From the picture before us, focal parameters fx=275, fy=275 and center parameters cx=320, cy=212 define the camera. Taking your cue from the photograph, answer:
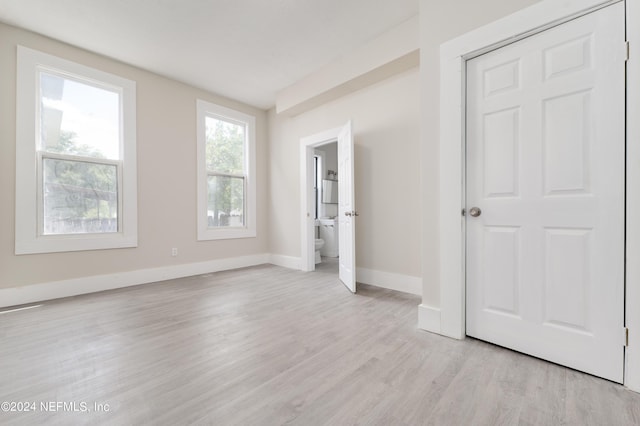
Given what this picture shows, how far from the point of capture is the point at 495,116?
5.96 feet

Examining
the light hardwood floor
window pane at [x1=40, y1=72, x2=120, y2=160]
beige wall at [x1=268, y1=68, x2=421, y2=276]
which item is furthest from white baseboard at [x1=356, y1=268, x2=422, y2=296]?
window pane at [x1=40, y1=72, x2=120, y2=160]

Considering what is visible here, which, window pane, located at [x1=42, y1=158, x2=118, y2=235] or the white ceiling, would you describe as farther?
window pane, located at [x1=42, y1=158, x2=118, y2=235]

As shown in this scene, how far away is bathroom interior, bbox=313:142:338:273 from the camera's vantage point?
599 cm

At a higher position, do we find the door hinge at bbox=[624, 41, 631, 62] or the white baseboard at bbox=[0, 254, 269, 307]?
the door hinge at bbox=[624, 41, 631, 62]

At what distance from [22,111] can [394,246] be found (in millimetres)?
4155

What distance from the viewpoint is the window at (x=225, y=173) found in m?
4.20

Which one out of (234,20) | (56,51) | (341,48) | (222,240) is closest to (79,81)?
(56,51)

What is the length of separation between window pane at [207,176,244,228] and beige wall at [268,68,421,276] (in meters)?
1.71

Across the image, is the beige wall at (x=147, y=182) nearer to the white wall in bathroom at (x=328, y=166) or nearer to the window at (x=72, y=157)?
the window at (x=72, y=157)

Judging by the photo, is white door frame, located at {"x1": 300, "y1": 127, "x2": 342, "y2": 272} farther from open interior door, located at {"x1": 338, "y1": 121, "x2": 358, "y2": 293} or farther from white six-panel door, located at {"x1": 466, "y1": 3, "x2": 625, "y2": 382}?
white six-panel door, located at {"x1": 466, "y1": 3, "x2": 625, "y2": 382}

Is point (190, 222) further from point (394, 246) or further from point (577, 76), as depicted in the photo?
point (577, 76)

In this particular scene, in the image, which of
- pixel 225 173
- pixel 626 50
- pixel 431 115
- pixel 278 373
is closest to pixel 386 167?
pixel 431 115

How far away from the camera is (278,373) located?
1525mm

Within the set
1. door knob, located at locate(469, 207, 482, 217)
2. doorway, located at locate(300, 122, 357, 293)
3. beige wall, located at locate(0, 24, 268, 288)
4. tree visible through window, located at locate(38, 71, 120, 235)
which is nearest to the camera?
door knob, located at locate(469, 207, 482, 217)
